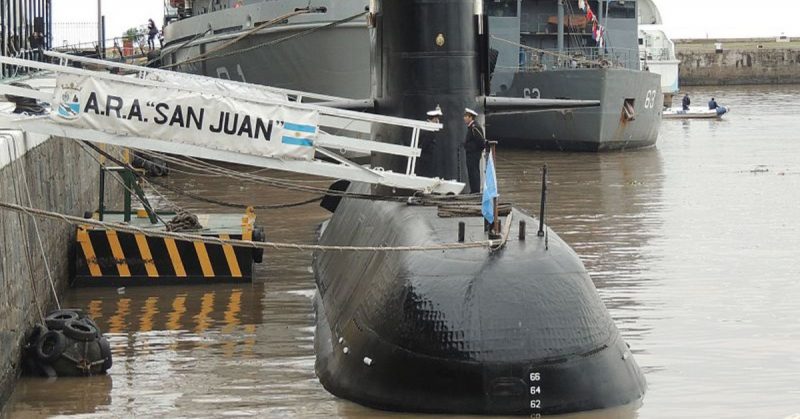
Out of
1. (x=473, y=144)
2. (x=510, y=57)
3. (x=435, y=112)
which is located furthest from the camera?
(x=510, y=57)

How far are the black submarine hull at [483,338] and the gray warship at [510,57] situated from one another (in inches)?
789

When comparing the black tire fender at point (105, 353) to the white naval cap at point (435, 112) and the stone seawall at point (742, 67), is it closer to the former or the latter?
the white naval cap at point (435, 112)

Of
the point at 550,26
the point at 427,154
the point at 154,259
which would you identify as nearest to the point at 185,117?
the point at 427,154

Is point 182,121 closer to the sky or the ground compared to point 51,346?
closer to the sky

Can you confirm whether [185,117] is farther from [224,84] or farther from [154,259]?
[224,84]

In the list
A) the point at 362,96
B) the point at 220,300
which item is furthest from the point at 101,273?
the point at 362,96

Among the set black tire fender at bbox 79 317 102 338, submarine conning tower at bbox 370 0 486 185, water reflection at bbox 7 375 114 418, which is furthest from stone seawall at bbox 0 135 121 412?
submarine conning tower at bbox 370 0 486 185

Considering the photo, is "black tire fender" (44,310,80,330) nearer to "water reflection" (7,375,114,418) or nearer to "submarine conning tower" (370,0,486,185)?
"water reflection" (7,375,114,418)

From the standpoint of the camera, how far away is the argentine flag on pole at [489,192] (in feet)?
34.6

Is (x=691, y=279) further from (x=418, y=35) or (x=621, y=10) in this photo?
(x=621, y=10)

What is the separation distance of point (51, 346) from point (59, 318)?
1.66ft

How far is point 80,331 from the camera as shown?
1145 centimetres

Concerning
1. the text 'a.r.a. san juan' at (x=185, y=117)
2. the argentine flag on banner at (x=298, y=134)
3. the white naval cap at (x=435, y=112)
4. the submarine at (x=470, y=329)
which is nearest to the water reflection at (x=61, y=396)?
the submarine at (x=470, y=329)

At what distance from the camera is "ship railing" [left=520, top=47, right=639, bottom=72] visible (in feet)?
137
